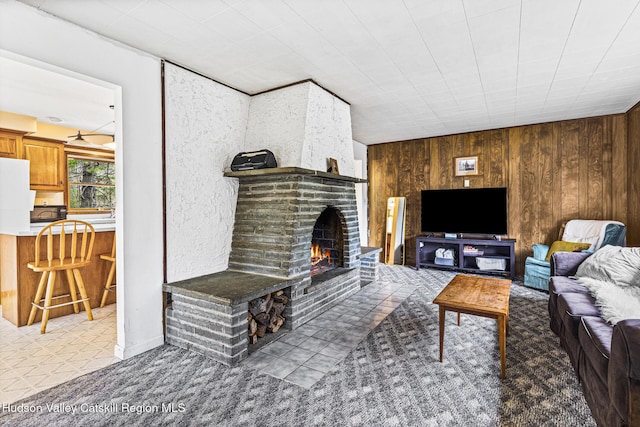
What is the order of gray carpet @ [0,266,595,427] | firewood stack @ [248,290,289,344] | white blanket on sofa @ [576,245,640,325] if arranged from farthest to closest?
firewood stack @ [248,290,289,344], white blanket on sofa @ [576,245,640,325], gray carpet @ [0,266,595,427]

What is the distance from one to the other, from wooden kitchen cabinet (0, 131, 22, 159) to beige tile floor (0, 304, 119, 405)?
2442mm

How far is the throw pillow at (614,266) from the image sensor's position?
247cm

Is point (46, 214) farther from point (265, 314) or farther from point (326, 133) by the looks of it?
point (326, 133)

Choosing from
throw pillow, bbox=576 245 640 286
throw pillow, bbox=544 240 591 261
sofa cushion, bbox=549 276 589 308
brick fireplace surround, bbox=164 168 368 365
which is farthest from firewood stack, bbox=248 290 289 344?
throw pillow, bbox=544 240 591 261

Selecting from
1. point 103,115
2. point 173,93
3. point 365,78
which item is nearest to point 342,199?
point 365,78

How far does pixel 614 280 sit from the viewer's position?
2.51 meters

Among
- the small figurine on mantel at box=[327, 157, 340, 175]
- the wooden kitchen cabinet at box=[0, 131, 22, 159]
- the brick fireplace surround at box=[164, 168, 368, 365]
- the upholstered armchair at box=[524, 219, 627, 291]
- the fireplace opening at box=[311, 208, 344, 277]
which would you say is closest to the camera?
the brick fireplace surround at box=[164, 168, 368, 365]

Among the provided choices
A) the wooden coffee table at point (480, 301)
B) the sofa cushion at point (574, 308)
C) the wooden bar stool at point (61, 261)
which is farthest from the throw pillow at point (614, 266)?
the wooden bar stool at point (61, 261)

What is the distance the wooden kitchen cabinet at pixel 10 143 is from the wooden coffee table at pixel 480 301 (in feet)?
18.5

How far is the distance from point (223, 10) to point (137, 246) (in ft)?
5.87

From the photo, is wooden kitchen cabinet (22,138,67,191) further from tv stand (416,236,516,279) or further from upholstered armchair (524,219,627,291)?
upholstered armchair (524,219,627,291)

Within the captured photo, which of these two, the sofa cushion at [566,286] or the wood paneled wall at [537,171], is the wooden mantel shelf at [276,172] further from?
the wood paneled wall at [537,171]

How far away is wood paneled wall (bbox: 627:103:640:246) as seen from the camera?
3.94 metres

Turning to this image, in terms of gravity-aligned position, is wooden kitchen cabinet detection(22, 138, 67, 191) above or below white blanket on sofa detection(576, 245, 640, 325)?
above
